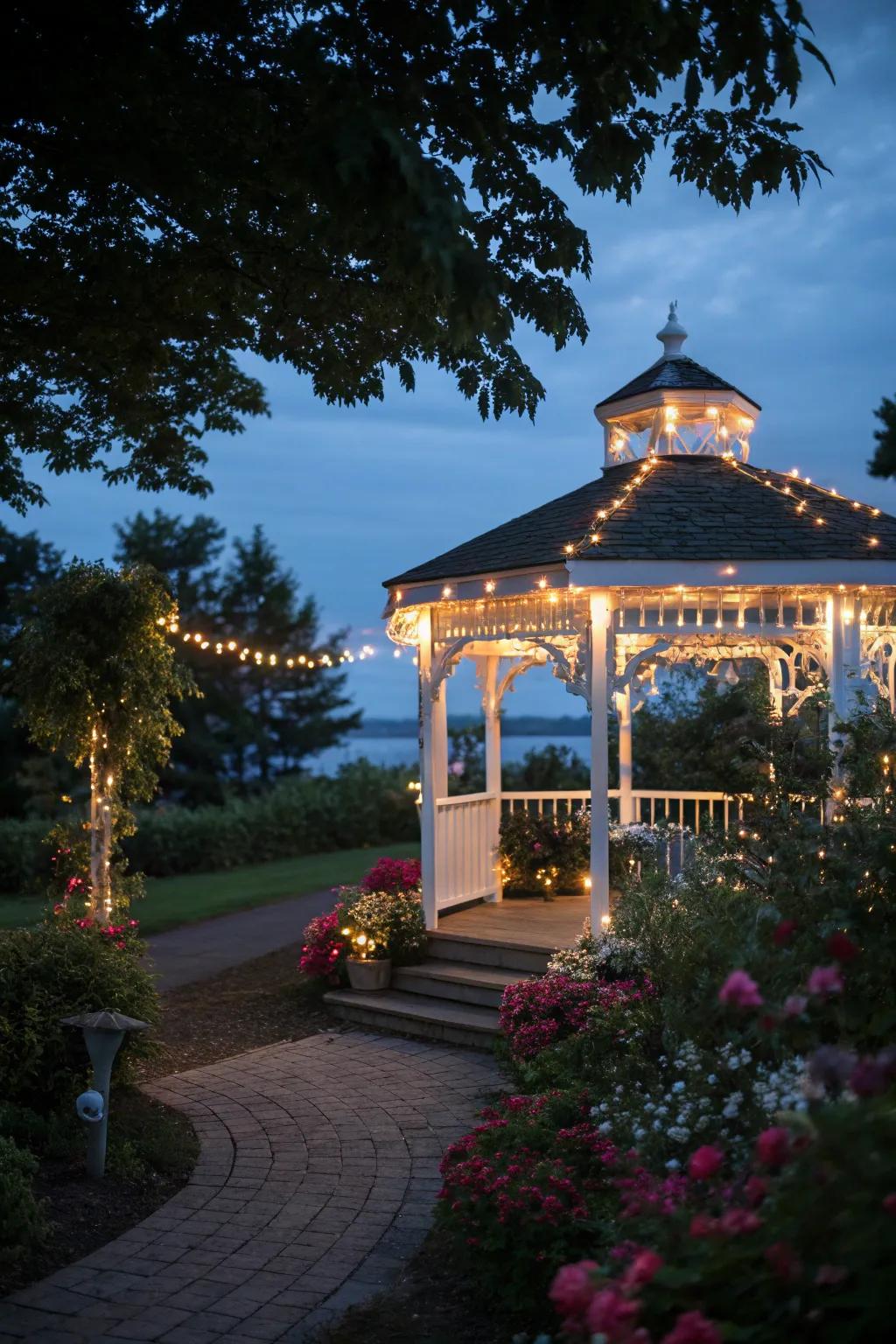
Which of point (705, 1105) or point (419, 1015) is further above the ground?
point (705, 1105)

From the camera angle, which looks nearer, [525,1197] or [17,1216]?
[525,1197]

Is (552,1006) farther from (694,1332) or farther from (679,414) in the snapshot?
(679,414)

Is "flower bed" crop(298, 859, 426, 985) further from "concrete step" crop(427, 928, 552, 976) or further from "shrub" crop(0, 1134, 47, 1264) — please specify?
"shrub" crop(0, 1134, 47, 1264)

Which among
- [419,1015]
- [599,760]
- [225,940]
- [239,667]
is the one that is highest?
[239,667]

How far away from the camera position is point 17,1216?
15.0 ft

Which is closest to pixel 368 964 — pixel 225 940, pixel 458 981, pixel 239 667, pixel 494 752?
pixel 458 981

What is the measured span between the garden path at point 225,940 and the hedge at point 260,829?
334 centimetres

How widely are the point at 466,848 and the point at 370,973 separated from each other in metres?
1.94

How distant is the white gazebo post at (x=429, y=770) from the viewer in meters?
10.1

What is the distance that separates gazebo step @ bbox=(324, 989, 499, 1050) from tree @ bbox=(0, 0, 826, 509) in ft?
16.2

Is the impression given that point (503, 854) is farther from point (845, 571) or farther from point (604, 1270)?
point (604, 1270)

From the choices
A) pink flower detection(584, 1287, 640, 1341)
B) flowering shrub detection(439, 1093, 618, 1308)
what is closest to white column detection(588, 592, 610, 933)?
flowering shrub detection(439, 1093, 618, 1308)

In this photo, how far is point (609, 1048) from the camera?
5.98 metres

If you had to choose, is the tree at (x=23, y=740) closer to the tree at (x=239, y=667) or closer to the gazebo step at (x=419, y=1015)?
the tree at (x=239, y=667)
